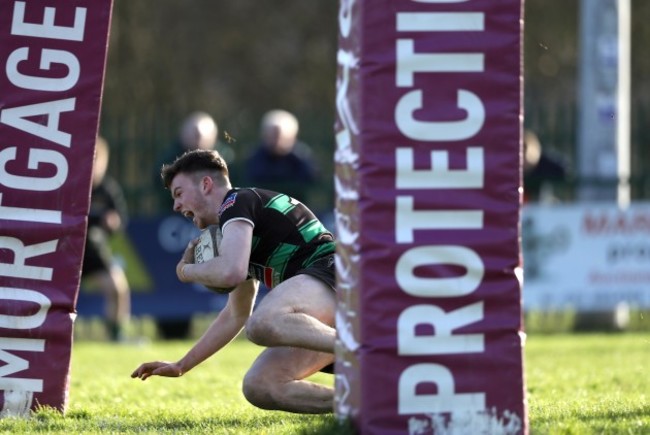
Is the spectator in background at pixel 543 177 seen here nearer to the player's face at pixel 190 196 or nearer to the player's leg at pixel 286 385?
the player's leg at pixel 286 385

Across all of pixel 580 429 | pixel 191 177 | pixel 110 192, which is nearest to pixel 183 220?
pixel 110 192

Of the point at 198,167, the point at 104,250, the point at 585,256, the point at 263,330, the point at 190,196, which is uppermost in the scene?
the point at 585,256

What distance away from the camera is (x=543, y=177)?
53.1 ft

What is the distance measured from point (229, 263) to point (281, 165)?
31.3 ft

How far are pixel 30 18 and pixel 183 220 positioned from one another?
8724 mm

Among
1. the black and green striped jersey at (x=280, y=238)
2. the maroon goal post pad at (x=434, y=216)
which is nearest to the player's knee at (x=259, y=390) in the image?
the black and green striped jersey at (x=280, y=238)

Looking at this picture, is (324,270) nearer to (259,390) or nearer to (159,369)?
(259,390)

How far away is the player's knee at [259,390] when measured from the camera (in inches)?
268

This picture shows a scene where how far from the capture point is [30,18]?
22.2ft

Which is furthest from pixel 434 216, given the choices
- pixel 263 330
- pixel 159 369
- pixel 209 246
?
pixel 159 369

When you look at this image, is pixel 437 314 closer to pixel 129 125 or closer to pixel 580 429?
pixel 580 429

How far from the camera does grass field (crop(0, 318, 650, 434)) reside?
6246 millimetres

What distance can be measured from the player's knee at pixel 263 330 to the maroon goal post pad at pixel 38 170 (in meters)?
0.99

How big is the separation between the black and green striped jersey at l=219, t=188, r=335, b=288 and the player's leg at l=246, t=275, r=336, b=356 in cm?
27
